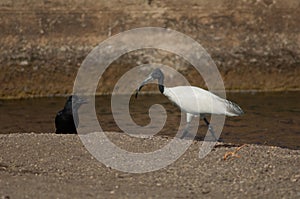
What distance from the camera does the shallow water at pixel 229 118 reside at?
13.0m

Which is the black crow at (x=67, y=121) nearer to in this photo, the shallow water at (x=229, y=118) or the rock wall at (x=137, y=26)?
the shallow water at (x=229, y=118)

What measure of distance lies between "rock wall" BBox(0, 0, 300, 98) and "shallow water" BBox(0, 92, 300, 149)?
23.7 inches

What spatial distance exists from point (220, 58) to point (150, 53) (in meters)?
1.72

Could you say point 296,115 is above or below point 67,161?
below

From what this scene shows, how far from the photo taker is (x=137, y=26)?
59.2ft

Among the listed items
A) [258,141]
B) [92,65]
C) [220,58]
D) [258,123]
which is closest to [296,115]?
[258,123]

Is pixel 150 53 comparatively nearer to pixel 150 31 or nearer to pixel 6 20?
pixel 150 31

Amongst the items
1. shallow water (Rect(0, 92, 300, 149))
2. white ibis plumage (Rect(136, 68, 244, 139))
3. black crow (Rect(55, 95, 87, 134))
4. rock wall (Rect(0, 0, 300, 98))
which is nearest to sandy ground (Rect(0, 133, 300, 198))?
white ibis plumage (Rect(136, 68, 244, 139))

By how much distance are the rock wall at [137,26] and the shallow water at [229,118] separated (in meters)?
0.60

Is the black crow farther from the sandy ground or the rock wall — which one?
the rock wall

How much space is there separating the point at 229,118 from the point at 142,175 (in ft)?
20.2

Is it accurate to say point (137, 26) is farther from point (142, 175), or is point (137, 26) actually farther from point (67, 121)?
point (142, 175)

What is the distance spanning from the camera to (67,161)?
920cm

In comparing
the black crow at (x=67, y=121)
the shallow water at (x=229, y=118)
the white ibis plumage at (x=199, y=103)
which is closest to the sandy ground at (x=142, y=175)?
the white ibis plumage at (x=199, y=103)
